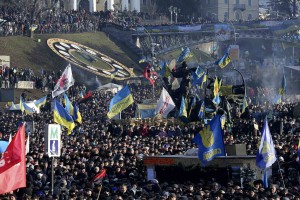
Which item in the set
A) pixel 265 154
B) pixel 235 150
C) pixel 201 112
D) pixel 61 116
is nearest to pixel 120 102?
pixel 61 116

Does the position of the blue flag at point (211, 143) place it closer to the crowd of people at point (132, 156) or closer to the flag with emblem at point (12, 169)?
the crowd of people at point (132, 156)

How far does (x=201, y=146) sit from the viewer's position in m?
27.7

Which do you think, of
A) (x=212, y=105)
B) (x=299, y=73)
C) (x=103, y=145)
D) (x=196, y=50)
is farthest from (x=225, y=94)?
(x=196, y=50)

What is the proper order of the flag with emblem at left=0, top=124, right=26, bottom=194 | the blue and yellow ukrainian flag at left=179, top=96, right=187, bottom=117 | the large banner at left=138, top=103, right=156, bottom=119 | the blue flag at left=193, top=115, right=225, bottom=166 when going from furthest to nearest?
the large banner at left=138, top=103, right=156, bottom=119, the blue and yellow ukrainian flag at left=179, top=96, right=187, bottom=117, the blue flag at left=193, top=115, right=225, bottom=166, the flag with emblem at left=0, top=124, right=26, bottom=194

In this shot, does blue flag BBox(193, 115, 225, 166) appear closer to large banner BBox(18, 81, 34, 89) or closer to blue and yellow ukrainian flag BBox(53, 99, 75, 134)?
blue and yellow ukrainian flag BBox(53, 99, 75, 134)

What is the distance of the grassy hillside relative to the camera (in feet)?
254

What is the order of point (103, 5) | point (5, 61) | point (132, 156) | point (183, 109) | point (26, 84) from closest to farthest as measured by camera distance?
1. point (132, 156)
2. point (183, 109)
3. point (26, 84)
4. point (5, 61)
5. point (103, 5)

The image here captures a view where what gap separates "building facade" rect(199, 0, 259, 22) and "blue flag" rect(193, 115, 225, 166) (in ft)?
334

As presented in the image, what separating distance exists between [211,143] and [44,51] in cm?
5434

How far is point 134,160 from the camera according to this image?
33.0 m

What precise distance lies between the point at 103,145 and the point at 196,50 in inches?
2553

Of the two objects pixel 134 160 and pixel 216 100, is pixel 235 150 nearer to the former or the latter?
pixel 134 160

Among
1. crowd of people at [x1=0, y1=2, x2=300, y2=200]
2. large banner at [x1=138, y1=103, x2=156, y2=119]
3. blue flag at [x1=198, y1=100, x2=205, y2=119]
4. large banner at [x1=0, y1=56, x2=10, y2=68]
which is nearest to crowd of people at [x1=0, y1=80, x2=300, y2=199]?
crowd of people at [x1=0, y1=2, x2=300, y2=200]

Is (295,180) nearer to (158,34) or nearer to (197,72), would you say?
(197,72)
